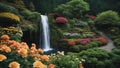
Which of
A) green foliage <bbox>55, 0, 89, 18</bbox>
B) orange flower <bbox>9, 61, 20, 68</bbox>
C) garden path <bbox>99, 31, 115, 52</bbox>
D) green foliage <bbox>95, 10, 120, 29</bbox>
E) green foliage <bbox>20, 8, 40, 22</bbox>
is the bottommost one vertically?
orange flower <bbox>9, 61, 20, 68</bbox>

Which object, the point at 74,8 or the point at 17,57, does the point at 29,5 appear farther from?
the point at 17,57

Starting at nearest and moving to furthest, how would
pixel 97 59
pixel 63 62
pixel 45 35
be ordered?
→ pixel 63 62, pixel 97 59, pixel 45 35

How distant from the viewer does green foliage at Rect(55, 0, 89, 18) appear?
25266 mm

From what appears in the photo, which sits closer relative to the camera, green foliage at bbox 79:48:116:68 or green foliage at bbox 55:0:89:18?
green foliage at bbox 79:48:116:68

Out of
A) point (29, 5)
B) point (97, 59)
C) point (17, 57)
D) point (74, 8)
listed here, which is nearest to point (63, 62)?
point (17, 57)

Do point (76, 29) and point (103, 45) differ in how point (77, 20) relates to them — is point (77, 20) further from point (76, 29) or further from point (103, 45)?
point (103, 45)

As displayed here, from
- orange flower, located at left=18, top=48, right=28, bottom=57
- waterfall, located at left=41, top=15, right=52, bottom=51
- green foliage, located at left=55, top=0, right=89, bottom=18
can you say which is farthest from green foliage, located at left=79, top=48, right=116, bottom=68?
green foliage, located at left=55, top=0, right=89, bottom=18

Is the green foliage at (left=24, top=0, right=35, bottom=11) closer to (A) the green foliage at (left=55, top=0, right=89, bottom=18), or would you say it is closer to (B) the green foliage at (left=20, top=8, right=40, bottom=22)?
(A) the green foliage at (left=55, top=0, right=89, bottom=18)

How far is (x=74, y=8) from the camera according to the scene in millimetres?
25641

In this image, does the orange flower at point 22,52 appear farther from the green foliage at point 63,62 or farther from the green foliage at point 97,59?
the green foliage at point 97,59

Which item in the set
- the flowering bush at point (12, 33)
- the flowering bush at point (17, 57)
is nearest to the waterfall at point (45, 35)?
the flowering bush at point (12, 33)

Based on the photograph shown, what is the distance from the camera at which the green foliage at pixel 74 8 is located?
25.3 m

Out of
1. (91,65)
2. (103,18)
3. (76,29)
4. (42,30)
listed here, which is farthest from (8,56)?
(103,18)

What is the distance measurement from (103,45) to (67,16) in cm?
568
